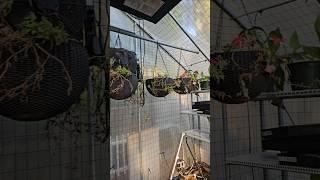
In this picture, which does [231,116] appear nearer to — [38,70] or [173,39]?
[38,70]

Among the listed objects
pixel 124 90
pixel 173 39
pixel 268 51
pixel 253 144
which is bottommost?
pixel 253 144

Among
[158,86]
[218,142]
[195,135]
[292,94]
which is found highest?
[158,86]

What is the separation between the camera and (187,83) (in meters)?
3.54

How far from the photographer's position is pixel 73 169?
4.59ft

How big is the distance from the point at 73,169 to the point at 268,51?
3.38 ft

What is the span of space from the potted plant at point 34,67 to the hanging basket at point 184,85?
252cm

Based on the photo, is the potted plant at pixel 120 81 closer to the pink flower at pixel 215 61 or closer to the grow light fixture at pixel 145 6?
the grow light fixture at pixel 145 6

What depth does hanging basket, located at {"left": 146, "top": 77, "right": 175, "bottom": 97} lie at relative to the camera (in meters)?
3.04

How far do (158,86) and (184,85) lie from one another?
48cm

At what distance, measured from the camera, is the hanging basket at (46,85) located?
2.60 ft

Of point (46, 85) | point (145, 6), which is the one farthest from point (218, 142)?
point (46, 85)

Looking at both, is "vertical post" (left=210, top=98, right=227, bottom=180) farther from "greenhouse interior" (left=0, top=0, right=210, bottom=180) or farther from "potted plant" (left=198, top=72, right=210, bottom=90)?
"potted plant" (left=198, top=72, right=210, bottom=90)

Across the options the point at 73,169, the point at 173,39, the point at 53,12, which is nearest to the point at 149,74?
the point at 173,39

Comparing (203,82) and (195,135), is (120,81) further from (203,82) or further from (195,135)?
(195,135)
